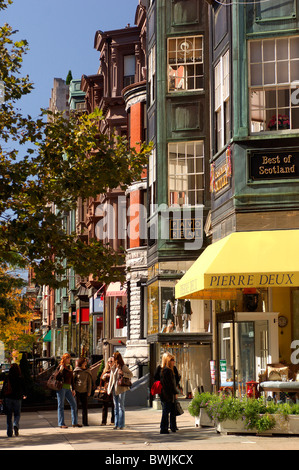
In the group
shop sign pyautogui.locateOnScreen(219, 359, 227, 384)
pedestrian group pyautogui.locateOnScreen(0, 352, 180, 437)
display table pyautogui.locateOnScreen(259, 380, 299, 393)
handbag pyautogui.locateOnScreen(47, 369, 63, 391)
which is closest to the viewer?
display table pyautogui.locateOnScreen(259, 380, 299, 393)

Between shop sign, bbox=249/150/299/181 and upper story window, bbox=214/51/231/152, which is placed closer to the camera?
shop sign, bbox=249/150/299/181

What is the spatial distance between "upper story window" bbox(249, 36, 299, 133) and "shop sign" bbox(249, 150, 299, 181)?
0.62m

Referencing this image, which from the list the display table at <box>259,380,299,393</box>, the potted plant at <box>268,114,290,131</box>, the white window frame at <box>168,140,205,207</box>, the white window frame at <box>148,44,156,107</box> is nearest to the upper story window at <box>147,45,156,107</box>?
the white window frame at <box>148,44,156,107</box>

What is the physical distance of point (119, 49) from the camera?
47.8 meters

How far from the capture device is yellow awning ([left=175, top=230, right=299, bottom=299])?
17.5m

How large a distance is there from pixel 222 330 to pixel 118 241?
2357cm

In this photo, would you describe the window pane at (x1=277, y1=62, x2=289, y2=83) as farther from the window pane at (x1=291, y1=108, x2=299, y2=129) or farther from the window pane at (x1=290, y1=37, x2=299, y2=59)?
the window pane at (x1=291, y1=108, x2=299, y2=129)

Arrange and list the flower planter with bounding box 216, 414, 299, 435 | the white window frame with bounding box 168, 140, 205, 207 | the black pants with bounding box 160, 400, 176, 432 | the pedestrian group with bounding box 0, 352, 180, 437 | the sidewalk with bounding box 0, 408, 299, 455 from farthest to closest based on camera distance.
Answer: the white window frame with bounding box 168, 140, 205, 207 → the pedestrian group with bounding box 0, 352, 180, 437 → the black pants with bounding box 160, 400, 176, 432 → the flower planter with bounding box 216, 414, 299, 435 → the sidewalk with bounding box 0, 408, 299, 455

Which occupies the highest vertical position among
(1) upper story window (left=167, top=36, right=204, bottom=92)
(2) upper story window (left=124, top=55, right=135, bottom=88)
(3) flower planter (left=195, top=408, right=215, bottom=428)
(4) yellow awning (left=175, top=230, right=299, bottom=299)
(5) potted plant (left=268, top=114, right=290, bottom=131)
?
(2) upper story window (left=124, top=55, right=135, bottom=88)

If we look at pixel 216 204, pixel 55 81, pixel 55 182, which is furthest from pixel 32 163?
pixel 55 81

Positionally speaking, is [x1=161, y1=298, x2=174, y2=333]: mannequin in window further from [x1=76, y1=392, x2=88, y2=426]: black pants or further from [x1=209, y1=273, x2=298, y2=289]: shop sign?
[x1=209, y1=273, x2=298, y2=289]: shop sign

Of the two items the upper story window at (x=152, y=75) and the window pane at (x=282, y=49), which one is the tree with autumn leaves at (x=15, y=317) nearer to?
the upper story window at (x=152, y=75)

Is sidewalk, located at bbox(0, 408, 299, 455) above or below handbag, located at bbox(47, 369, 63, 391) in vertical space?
below

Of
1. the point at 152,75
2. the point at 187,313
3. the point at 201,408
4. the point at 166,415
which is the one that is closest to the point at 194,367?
the point at 187,313
